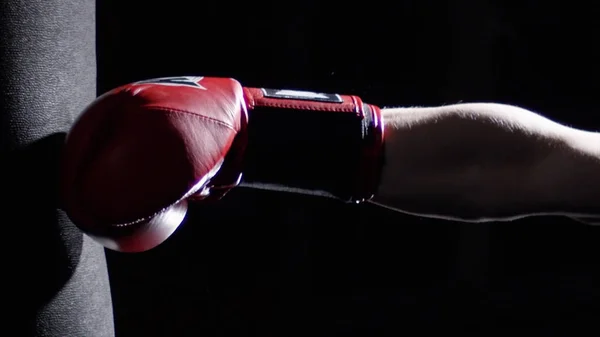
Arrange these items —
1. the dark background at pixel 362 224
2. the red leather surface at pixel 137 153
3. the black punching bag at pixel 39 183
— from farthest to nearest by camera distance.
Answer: the dark background at pixel 362 224 → the black punching bag at pixel 39 183 → the red leather surface at pixel 137 153

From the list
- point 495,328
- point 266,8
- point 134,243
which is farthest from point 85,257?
point 495,328

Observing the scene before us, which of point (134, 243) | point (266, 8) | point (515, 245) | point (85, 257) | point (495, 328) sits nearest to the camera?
point (134, 243)

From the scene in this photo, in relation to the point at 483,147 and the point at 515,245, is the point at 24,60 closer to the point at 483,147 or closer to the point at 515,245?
the point at 483,147

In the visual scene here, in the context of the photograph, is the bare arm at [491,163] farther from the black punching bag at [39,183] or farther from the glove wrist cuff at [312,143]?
the black punching bag at [39,183]

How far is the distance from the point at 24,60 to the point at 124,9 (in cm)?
85

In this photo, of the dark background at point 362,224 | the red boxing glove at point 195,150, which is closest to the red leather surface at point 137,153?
the red boxing glove at point 195,150

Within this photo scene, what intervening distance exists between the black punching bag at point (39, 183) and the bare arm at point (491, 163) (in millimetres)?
431

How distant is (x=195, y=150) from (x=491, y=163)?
1.27 ft

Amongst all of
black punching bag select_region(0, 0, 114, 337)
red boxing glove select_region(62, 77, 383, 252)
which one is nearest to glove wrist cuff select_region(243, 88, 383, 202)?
red boxing glove select_region(62, 77, 383, 252)

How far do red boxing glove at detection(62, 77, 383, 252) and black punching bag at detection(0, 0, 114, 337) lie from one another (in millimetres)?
92

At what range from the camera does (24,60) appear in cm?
86

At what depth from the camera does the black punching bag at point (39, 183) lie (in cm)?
82

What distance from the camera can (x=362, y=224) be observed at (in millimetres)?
1994

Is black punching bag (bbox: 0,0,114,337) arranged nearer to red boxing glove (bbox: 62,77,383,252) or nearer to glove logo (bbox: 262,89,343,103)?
red boxing glove (bbox: 62,77,383,252)
